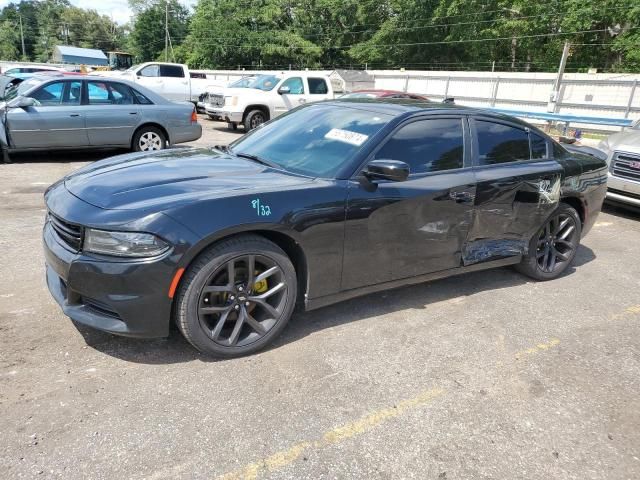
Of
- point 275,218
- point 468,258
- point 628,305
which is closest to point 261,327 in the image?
point 275,218

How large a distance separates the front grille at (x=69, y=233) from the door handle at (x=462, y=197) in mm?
2609

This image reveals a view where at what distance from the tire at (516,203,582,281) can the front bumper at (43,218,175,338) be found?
11.2 feet

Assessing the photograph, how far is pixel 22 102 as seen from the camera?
28.2 ft

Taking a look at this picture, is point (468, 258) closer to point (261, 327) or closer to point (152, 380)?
point (261, 327)

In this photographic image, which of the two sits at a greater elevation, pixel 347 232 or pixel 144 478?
pixel 347 232

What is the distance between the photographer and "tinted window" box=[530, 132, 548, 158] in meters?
4.64

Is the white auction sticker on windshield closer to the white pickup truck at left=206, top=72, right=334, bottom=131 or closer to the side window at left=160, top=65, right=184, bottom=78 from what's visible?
the white pickup truck at left=206, top=72, right=334, bottom=131

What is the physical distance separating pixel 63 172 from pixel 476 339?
7.69 meters

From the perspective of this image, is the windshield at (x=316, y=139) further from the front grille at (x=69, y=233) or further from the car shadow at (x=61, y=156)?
the car shadow at (x=61, y=156)

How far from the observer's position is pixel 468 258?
4.16 meters

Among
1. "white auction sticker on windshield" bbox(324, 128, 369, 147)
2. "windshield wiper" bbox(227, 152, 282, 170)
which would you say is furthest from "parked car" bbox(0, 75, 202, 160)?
"white auction sticker on windshield" bbox(324, 128, 369, 147)

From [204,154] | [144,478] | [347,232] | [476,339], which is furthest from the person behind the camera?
[204,154]

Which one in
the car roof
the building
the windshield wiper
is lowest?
the windshield wiper

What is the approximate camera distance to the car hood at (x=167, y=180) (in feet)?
9.65
